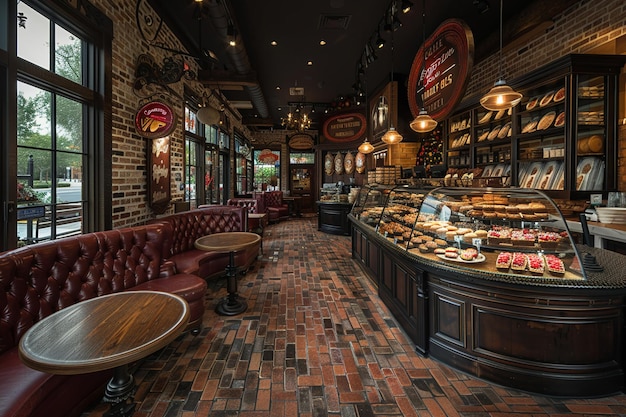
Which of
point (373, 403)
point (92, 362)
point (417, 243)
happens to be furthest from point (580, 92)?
point (92, 362)

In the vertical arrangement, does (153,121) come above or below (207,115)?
below

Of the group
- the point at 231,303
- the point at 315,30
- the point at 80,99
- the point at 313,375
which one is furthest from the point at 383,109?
the point at 313,375

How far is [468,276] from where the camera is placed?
2.34m

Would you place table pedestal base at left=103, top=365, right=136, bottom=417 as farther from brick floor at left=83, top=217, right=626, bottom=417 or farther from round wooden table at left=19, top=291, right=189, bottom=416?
brick floor at left=83, top=217, right=626, bottom=417

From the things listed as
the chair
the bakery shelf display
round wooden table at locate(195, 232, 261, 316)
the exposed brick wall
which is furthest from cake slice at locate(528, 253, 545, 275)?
the chair

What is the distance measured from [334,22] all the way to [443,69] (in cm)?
235

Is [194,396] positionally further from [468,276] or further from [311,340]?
[468,276]

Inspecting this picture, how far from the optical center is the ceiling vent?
5.27 metres

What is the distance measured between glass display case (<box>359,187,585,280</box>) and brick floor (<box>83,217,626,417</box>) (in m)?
0.87

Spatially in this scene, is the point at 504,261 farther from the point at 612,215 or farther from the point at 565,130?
the point at 565,130

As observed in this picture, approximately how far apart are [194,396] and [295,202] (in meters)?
11.1

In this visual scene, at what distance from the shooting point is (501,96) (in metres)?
3.28

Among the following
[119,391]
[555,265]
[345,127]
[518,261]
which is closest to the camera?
[119,391]

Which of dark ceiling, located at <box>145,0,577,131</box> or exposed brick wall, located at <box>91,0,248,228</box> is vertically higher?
dark ceiling, located at <box>145,0,577,131</box>
